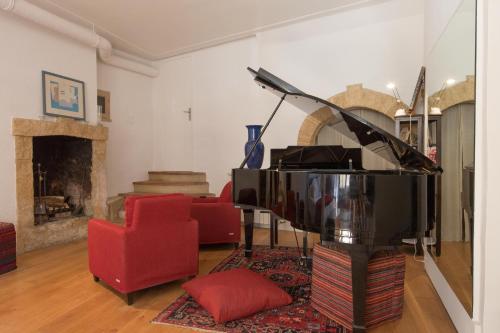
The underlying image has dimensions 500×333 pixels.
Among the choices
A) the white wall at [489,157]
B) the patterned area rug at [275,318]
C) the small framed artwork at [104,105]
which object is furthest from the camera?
the small framed artwork at [104,105]

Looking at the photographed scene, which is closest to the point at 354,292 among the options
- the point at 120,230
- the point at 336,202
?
the point at 336,202

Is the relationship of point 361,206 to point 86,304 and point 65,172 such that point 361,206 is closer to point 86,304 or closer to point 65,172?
point 86,304

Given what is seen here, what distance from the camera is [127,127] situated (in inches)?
226

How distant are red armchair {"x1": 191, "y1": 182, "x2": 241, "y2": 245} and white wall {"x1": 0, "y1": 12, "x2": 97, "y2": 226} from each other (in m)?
2.27

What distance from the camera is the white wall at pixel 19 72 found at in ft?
11.7

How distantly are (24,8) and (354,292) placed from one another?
4560mm

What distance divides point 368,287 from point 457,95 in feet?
4.83

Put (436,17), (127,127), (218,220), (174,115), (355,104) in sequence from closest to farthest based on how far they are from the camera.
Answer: (436,17) < (218,220) < (355,104) < (127,127) < (174,115)

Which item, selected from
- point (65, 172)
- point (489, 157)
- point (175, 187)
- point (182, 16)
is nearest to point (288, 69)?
point (182, 16)

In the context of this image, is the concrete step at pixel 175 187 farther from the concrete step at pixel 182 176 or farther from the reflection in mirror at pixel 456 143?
the reflection in mirror at pixel 456 143

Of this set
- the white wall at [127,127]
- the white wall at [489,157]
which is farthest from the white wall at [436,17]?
the white wall at [127,127]

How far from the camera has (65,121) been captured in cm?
420

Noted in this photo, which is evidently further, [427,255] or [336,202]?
[427,255]

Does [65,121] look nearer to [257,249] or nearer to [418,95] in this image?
[257,249]
